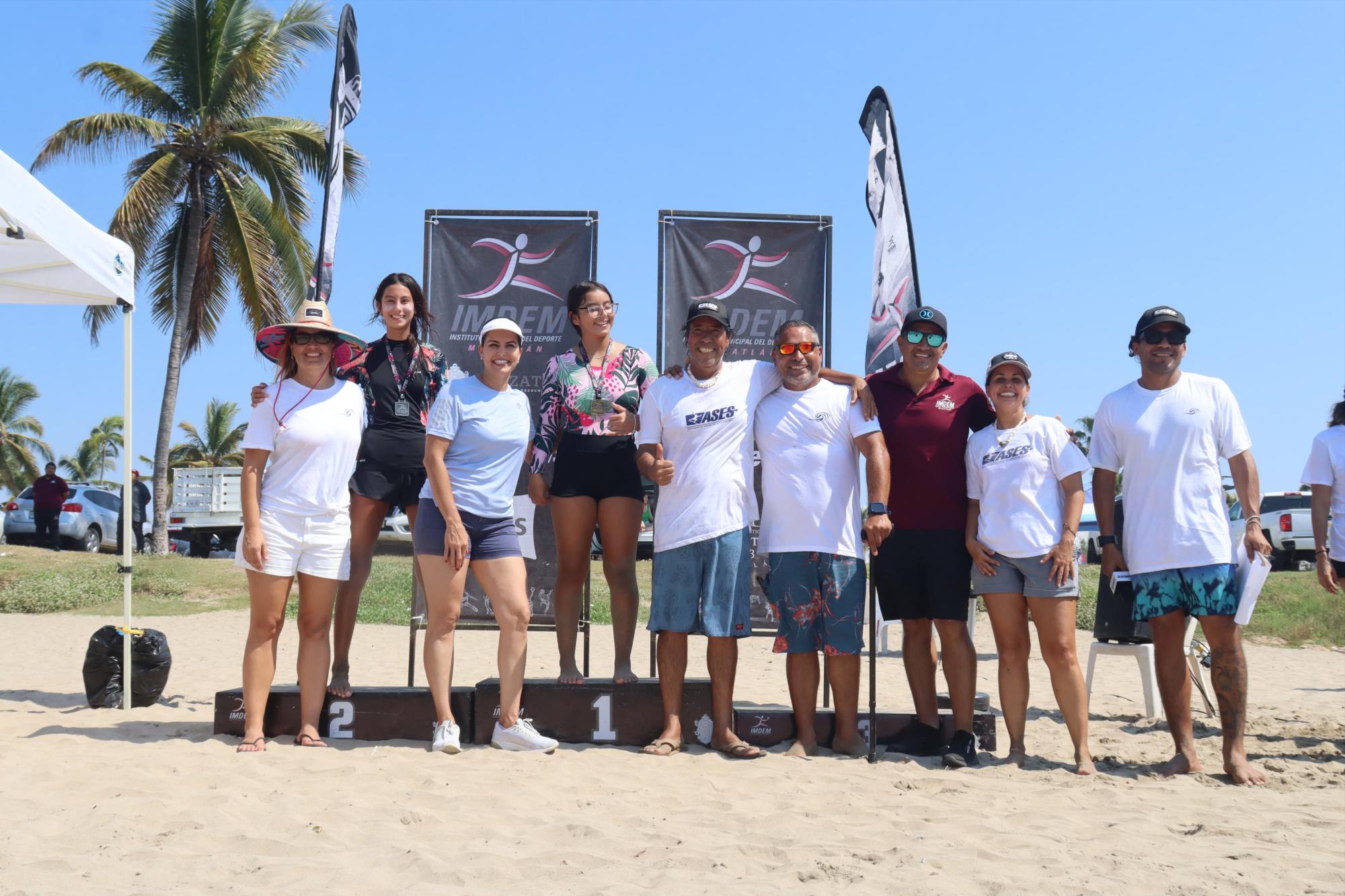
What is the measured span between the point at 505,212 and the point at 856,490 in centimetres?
324

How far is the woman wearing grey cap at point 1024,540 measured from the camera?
464 cm

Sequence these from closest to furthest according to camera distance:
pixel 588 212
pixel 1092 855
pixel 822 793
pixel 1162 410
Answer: pixel 1092 855, pixel 822 793, pixel 1162 410, pixel 588 212

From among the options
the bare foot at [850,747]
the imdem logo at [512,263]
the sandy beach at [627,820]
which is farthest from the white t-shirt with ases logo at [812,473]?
the imdem logo at [512,263]

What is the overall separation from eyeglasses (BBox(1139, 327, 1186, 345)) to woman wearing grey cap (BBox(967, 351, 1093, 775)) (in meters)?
0.55

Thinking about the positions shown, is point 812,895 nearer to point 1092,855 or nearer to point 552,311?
point 1092,855

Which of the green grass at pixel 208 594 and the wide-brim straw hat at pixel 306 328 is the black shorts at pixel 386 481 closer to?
the wide-brim straw hat at pixel 306 328

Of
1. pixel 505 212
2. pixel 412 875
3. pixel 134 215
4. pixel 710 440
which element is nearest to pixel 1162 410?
pixel 710 440

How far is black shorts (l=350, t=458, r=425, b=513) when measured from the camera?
17.0ft

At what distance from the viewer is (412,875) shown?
3.21 meters

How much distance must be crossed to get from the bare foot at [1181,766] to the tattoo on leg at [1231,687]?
176mm

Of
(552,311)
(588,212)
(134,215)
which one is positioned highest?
(134,215)

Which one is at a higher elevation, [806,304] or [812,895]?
[806,304]

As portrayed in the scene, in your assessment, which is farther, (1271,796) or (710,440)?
(710,440)

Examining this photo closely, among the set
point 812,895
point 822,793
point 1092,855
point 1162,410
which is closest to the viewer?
point 812,895
